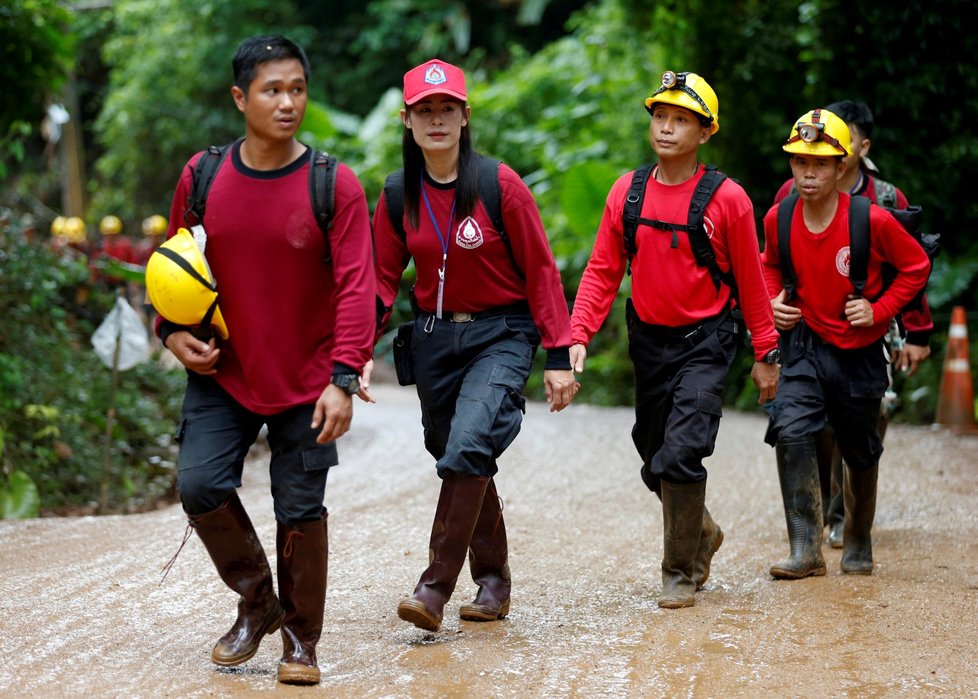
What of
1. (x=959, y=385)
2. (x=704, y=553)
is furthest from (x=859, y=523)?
(x=959, y=385)

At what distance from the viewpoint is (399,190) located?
17.1 ft

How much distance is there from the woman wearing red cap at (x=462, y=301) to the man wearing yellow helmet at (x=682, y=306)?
1.34ft

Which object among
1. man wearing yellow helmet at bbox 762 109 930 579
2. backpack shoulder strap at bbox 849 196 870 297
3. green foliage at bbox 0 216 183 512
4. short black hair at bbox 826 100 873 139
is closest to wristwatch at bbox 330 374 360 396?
man wearing yellow helmet at bbox 762 109 930 579

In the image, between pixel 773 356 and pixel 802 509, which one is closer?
pixel 773 356

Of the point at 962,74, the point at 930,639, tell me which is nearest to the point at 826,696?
the point at 930,639

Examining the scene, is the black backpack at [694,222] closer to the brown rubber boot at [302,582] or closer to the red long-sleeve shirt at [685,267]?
the red long-sleeve shirt at [685,267]

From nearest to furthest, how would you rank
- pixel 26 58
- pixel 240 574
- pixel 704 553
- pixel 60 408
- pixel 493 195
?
1. pixel 240 574
2. pixel 493 195
3. pixel 704 553
4. pixel 60 408
5. pixel 26 58

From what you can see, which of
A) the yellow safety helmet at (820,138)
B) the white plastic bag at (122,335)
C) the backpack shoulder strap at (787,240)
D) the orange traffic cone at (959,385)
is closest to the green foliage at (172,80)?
the white plastic bag at (122,335)

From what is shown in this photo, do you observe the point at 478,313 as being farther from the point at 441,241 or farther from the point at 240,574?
the point at 240,574

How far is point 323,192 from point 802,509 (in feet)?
9.82

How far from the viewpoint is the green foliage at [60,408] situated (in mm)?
9125

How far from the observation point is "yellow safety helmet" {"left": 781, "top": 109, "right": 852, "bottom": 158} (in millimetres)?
6059

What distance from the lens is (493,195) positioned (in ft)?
16.5

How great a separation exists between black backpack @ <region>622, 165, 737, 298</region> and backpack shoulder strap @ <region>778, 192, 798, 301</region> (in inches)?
29.2
